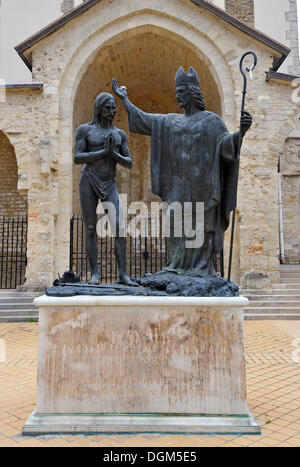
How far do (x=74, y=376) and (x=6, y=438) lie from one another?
69 centimetres

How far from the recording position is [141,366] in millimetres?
3154

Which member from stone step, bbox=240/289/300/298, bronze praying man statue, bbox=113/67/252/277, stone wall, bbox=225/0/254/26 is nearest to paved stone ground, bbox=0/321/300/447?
bronze praying man statue, bbox=113/67/252/277

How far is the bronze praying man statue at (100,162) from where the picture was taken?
12.8ft

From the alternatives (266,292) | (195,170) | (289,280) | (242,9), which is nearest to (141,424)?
(195,170)

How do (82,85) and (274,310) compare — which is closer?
(274,310)

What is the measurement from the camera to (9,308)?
9.32 meters

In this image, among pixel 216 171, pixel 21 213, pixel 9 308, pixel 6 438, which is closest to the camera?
pixel 6 438

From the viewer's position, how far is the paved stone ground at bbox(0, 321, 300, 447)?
2.89 metres

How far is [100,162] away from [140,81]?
12.6 metres

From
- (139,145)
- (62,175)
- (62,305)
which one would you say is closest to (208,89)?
(139,145)

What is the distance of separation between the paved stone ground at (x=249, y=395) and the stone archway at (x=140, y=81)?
24.4 ft

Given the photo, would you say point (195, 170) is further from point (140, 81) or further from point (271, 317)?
point (140, 81)

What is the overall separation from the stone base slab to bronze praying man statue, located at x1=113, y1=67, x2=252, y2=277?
1260 mm
